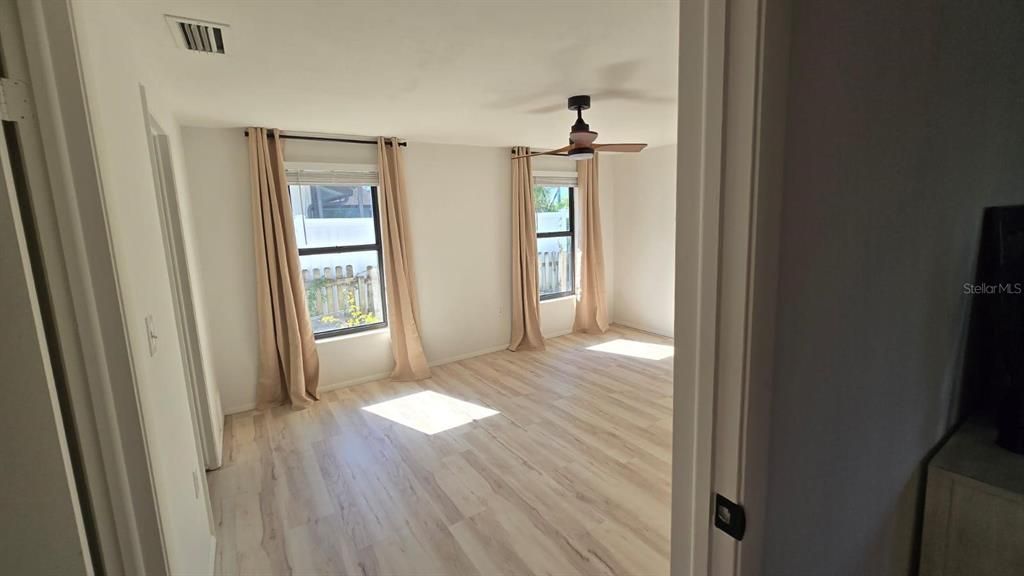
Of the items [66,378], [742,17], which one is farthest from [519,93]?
[66,378]

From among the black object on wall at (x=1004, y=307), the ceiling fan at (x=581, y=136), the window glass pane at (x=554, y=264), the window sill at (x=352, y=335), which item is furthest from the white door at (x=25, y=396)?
the window glass pane at (x=554, y=264)

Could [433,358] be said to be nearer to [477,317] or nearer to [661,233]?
[477,317]

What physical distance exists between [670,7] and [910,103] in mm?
1036

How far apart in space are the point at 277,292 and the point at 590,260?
11.4ft

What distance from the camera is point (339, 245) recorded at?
394 cm

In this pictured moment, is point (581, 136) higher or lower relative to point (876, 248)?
higher

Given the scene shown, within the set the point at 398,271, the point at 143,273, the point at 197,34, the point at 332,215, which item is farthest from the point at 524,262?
the point at 143,273

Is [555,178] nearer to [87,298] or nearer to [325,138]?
[325,138]

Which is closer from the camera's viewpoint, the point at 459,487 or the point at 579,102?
the point at 459,487

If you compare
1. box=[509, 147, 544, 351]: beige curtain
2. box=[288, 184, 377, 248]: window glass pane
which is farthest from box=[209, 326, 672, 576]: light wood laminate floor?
box=[288, 184, 377, 248]: window glass pane

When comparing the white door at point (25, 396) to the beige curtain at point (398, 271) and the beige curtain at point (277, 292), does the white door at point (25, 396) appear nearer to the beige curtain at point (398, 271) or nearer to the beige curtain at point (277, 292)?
the beige curtain at point (277, 292)

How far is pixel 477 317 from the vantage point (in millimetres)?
4754

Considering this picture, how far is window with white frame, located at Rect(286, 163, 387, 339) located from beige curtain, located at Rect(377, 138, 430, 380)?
0.15m

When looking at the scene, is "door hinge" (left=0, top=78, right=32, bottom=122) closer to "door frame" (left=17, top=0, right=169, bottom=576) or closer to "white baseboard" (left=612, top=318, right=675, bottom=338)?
"door frame" (left=17, top=0, right=169, bottom=576)
